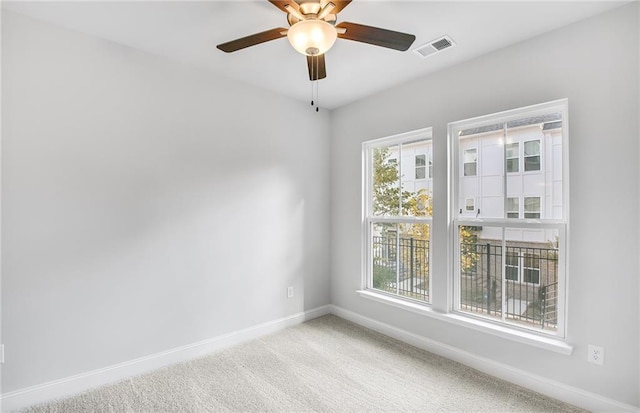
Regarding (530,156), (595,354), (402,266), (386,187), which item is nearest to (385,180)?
(386,187)

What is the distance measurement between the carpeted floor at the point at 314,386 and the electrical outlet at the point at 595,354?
0.34 meters

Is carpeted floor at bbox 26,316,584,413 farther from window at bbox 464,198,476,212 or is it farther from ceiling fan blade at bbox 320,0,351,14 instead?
ceiling fan blade at bbox 320,0,351,14

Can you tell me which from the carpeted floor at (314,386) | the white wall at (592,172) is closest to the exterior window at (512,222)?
the white wall at (592,172)

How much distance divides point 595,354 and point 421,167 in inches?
74.8

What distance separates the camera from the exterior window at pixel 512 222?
2.27m

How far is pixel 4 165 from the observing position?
198 cm

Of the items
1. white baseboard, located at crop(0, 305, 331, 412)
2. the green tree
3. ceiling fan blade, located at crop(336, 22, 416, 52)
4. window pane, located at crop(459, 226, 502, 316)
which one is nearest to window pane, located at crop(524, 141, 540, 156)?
window pane, located at crop(459, 226, 502, 316)

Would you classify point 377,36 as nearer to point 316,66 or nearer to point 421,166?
point 316,66

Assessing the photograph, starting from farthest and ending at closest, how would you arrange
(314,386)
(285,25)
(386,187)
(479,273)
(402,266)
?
1. (386,187)
2. (402,266)
3. (479,273)
4. (314,386)
5. (285,25)

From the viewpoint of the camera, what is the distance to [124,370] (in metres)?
2.40

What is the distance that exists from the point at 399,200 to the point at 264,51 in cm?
193

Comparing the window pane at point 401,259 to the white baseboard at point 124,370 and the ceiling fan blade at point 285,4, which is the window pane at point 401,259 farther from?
the ceiling fan blade at point 285,4

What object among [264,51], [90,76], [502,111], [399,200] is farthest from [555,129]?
[90,76]

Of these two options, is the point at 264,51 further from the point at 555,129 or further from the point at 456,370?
the point at 456,370
